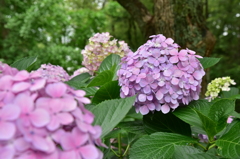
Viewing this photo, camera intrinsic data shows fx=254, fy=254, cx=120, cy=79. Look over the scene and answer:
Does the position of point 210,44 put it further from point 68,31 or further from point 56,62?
point 68,31

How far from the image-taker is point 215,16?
23.9ft

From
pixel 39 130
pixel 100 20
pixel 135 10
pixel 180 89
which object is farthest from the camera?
pixel 100 20

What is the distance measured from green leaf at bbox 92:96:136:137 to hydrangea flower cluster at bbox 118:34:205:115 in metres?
0.26

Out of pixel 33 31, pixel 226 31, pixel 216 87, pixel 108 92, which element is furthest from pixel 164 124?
pixel 226 31

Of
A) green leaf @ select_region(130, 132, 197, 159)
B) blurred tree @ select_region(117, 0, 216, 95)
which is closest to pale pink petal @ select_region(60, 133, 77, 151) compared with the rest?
green leaf @ select_region(130, 132, 197, 159)

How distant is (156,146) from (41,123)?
0.49 metres

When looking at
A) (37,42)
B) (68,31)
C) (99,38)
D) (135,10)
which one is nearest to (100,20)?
(68,31)

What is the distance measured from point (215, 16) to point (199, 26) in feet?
20.1

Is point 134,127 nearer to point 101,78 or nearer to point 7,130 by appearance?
point 101,78

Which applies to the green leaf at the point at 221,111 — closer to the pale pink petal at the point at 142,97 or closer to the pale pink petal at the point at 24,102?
the pale pink petal at the point at 142,97

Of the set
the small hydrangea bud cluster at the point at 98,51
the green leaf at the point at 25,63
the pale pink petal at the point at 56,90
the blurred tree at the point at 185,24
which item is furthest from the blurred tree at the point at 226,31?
the pale pink petal at the point at 56,90

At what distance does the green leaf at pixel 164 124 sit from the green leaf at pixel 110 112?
35cm

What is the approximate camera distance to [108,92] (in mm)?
870

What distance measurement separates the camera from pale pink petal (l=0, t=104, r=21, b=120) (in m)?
0.33
